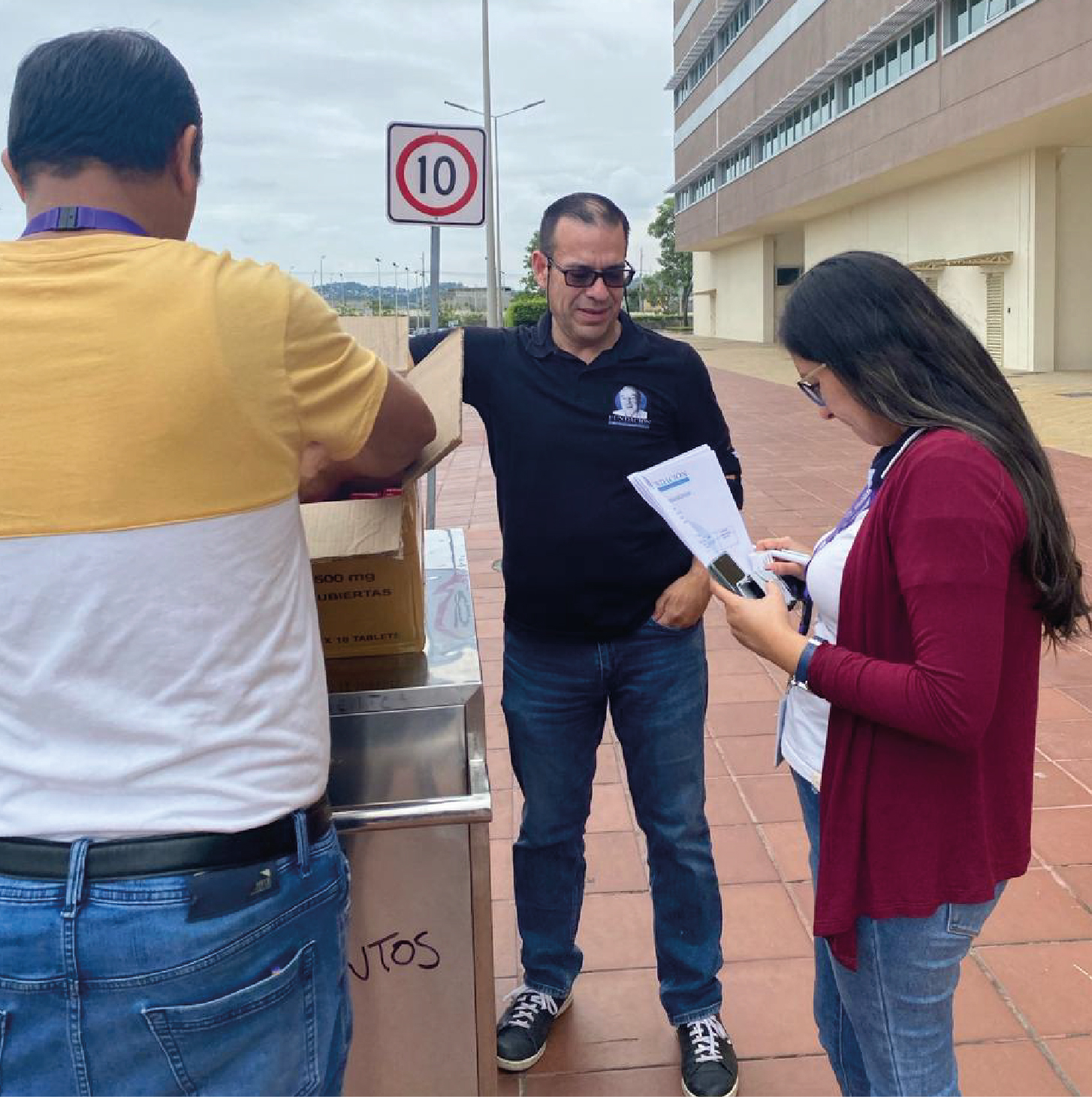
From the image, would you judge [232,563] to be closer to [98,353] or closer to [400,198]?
[98,353]

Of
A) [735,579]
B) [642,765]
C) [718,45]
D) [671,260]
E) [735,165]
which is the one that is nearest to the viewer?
[735,579]

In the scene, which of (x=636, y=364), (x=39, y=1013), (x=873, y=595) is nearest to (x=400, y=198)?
(x=636, y=364)

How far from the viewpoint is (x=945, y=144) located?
73.2ft

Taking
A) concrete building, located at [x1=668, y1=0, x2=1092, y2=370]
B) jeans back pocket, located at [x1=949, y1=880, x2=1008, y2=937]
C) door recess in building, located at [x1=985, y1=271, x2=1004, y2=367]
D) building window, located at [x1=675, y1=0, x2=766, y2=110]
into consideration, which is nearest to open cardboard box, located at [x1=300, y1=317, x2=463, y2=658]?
jeans back pocket, located at [x1=949, y1=880, x2=1008, y2=937]

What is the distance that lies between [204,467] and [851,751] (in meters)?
1.00

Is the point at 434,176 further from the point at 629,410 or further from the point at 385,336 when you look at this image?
the point at 385,336

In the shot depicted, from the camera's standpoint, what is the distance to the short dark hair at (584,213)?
2492mm

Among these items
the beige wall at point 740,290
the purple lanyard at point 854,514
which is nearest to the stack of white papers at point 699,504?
the purple lanyard at point 854,514

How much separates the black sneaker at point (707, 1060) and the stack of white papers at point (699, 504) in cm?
119

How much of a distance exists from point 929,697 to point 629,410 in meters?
1.13

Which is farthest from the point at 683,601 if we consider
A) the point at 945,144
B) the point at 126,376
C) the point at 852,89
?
the point at 852,89

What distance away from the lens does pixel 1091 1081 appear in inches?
92.3

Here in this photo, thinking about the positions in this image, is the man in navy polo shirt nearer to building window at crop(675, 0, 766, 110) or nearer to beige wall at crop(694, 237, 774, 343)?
building window at crop(675, 0, 766, 110)

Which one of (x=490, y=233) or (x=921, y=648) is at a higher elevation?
(x=490, y=233)
